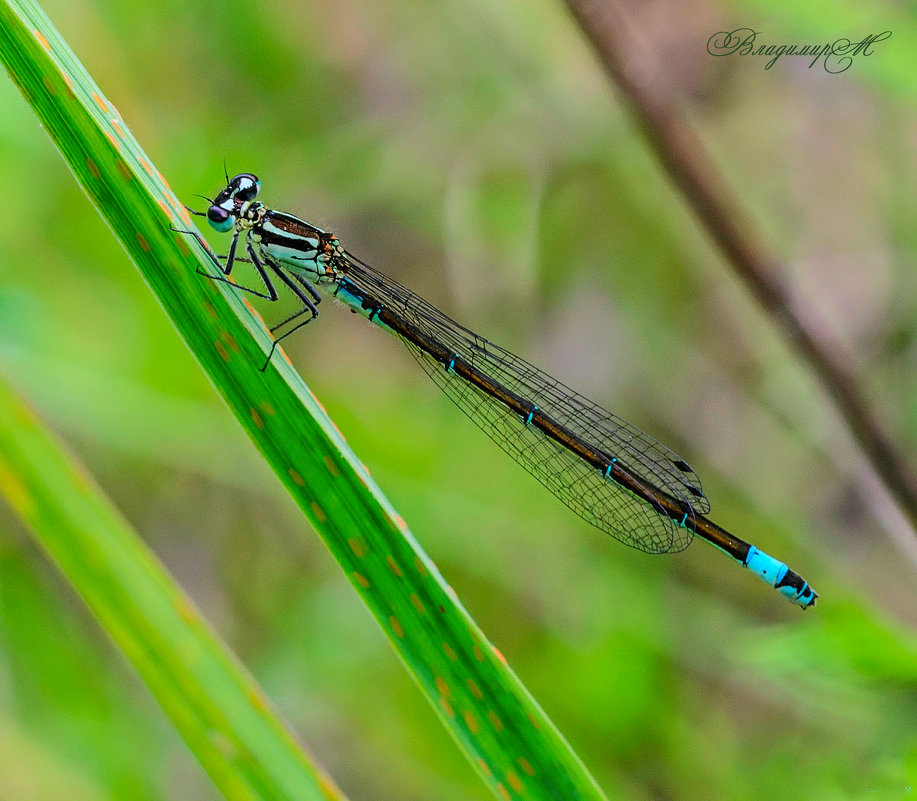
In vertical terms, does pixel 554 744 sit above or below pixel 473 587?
below

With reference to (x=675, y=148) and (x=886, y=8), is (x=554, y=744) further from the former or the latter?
(x=886, y=8)

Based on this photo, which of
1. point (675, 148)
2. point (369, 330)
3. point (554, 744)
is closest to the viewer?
point (554, 744)

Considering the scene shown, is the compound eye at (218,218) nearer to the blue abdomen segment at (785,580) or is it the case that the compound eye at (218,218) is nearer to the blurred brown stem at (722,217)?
the blurred brown stem at (722,217)

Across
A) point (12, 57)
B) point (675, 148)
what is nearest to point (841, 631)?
point (675, 148)

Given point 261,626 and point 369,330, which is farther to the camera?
point 369,330

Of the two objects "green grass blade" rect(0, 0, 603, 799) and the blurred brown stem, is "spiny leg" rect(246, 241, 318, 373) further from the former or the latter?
the blurred brown stem

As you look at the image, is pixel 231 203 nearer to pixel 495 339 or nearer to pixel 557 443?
pixel 557 443
